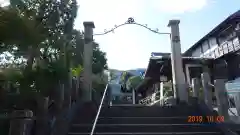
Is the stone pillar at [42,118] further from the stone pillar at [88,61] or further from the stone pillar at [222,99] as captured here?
the stone pillar at [222,99]

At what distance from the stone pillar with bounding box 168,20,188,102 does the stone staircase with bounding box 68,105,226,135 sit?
1.17 metres

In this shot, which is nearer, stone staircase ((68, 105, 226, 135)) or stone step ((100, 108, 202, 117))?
stone staircase ((68, 105, 226, 135))

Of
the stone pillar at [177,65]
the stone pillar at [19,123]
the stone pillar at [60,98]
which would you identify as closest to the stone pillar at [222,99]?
the stone pillar at [177,65]

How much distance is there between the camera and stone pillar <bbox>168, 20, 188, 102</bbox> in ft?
29.9

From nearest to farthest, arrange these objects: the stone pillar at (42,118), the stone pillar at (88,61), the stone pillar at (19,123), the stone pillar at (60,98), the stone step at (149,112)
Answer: the stone pillar at (19,123)
the stone pillar at (42,118)
the stone pillar at (60,98)
the stone step at (149,112)
the stone pillar at (88,61)

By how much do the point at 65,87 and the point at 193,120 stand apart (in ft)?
13.8

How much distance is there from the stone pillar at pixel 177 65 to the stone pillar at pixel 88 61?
342cm

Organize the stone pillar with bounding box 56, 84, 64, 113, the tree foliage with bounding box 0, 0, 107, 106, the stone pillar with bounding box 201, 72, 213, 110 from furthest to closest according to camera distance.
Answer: the stone pillar with bounding box 201, 72, 213, 110 < the stone pillar with bounding box 56, 84, 64, 113 < the tree foliage with bounding box 0, 0, 107, 106

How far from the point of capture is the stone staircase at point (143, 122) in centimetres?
618

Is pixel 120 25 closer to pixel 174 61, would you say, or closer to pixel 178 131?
pixel 174 61

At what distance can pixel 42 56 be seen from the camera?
11.3m

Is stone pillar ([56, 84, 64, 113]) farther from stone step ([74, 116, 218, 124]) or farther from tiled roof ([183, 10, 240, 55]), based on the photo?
tiled roof ([183, 10, 240, 55])

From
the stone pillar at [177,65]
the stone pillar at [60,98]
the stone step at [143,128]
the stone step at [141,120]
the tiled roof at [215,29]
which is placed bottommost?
the stone step at [143,128]

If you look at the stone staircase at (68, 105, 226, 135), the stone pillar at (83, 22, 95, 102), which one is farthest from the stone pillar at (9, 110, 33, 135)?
the stone pillar at (83, 22, 95, 102)
